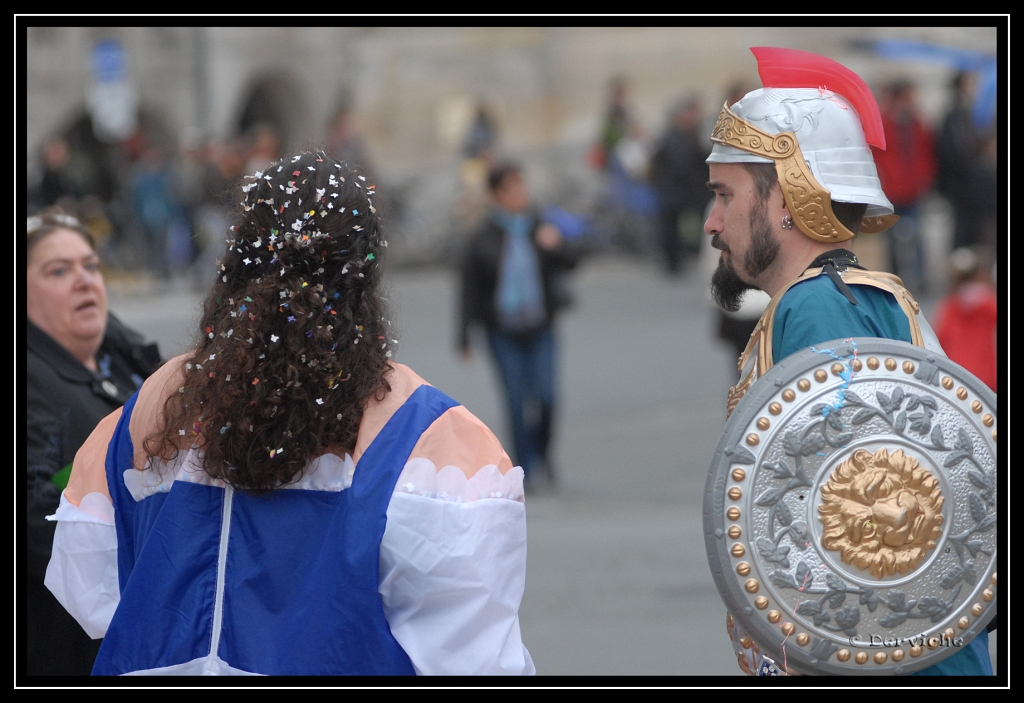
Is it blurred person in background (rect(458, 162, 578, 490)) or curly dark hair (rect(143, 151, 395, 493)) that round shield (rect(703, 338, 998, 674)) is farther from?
blurred person in background (rect(458, 162, 578, 490))

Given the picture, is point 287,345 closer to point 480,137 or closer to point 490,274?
point 490,274

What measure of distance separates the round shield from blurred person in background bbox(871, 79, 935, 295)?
11.2m

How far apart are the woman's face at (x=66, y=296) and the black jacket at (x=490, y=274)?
14.7ft

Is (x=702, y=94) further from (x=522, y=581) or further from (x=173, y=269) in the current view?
(x=522, y=581)

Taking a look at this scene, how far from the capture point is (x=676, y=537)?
6941 millimetres

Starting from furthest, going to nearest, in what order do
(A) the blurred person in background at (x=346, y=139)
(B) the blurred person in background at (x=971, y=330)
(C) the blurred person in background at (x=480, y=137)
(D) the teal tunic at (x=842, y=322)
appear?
1. (C) the blurred person in background at (x=480, y=137)
2. (A) the blurred person in background at (x=346, y=139)
3. (B) the blurred person in background at (x=971, y=330)
4. (D) the teal tunic at (x=842, y=322)

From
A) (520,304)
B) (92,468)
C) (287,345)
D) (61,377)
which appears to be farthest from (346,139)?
(287,345)

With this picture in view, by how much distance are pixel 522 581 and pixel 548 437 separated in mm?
5604

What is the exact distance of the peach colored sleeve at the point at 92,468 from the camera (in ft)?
8.46

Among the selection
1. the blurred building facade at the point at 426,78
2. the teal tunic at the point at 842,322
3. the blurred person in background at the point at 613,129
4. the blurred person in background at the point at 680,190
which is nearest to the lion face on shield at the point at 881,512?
the teal tunic at the point at 842,322

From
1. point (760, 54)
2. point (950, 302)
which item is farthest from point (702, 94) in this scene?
point (760, 54)

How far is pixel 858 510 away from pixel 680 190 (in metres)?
13.4

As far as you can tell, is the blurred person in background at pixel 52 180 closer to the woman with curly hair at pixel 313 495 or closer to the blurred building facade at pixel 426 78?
the blurred building facade at pixel 426 78

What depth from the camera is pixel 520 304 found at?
26.2ft
